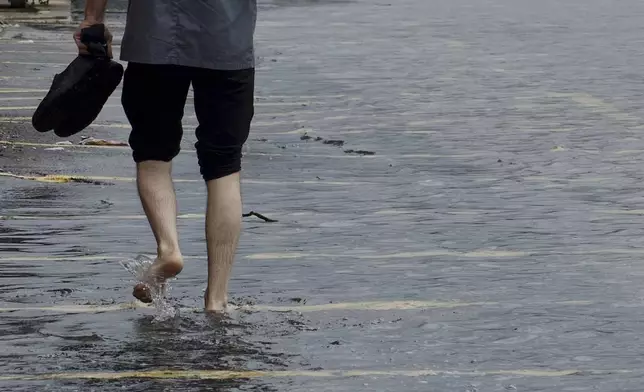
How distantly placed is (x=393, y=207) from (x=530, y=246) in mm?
1341

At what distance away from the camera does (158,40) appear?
21.2 ft

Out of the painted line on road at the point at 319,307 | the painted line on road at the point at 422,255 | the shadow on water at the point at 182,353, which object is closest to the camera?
the shadow on water at the point at 182,353

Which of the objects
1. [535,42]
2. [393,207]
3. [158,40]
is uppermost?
[158,40]

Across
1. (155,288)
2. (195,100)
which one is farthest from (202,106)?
(155,288)

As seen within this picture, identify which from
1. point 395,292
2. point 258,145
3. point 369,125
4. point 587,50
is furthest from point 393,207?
point 587,50

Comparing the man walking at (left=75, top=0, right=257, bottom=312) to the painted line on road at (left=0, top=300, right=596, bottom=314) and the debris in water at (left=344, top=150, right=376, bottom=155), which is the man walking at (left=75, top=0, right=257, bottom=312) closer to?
the painted line on road at (left=0, top=300, right=596, bottom=314)

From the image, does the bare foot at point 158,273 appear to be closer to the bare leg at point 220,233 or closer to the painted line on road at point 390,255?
the bare leg at point 220,233

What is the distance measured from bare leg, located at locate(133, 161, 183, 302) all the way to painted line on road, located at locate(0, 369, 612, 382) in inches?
37.0

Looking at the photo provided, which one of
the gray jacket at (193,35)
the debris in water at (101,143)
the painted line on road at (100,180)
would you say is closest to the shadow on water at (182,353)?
the gray jacket at (193,35)

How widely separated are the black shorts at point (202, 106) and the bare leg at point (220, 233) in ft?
0.18

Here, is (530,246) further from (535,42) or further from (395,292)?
(535,42)

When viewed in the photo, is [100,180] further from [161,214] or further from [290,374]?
[290,374]

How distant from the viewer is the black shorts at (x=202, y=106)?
21.5 feet

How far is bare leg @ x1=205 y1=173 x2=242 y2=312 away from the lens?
6.63 meters
